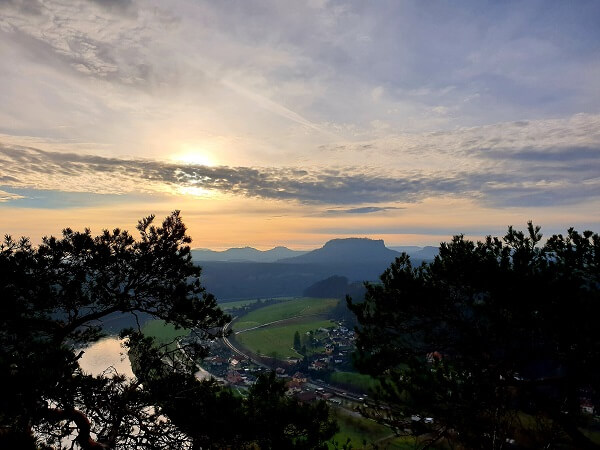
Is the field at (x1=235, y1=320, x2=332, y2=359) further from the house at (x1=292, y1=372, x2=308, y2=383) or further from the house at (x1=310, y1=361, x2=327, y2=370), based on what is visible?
the house at (x1=292, y1=372, x2=308, y2=383)

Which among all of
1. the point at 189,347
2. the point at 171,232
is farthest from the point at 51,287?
the point at 189,347

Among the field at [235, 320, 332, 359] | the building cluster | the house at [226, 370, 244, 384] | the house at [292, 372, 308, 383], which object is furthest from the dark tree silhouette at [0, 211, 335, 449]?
the field at [235, 320, 332, 359]

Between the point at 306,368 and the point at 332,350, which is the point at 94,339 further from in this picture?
the point at 332,350

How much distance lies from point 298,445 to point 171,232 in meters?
10.5

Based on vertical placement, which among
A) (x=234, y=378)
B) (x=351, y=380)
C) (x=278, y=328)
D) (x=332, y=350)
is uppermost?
(x=351, y=380)

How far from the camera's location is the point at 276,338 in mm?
133375

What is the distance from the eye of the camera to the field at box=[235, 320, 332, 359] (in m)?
115

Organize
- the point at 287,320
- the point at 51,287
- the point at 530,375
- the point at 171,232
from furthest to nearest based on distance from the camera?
the point at 287,320
the point at 530,375
the point at 171,232
the point at 51,287

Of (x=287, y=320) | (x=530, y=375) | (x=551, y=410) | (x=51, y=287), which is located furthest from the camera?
(x=287, y=320)

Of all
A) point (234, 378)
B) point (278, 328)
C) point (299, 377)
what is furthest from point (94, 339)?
point (278, 328)

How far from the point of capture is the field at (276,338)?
114625 mm

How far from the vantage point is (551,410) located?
9766 mm

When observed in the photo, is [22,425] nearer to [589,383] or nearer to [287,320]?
[589,383]

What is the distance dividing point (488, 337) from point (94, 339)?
14.0 metres
